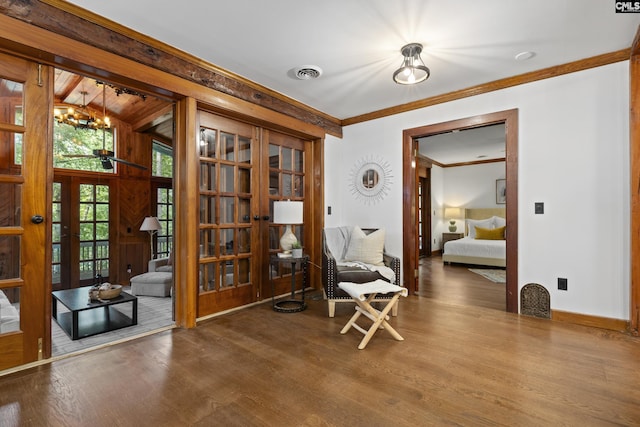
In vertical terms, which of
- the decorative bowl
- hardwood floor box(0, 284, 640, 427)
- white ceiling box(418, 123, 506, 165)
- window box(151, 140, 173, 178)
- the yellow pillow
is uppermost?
white ceiling box(418, 123, 506, 165)

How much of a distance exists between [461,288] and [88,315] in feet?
14.9

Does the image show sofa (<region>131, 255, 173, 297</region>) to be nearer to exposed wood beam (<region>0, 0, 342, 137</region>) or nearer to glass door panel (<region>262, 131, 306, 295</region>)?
glass door panel (<region>262, 131, 306, 295</region>)

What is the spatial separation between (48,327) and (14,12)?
206 centimetres

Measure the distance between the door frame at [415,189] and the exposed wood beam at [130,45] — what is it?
1.75 m

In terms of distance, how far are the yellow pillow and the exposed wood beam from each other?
5389mm

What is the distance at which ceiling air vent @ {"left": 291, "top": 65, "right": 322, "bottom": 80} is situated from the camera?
3.00m

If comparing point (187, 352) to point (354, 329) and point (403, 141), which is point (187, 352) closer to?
point (354, 329)

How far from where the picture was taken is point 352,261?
375 centimetres

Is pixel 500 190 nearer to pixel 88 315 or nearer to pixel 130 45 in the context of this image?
pixel 130 45

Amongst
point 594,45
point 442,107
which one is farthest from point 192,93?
point 594,45

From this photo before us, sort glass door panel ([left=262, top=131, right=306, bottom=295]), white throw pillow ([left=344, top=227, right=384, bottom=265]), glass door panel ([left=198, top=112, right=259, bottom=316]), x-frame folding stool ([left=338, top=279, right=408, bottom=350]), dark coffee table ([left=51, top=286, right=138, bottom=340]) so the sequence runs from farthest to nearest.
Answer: glass door panel ([left=262, top=131, right=306, bottom=295])
white throw pillow ([left=344, top=227, right=384, bottom=265])
glass door panel ([left=198, top=112, right=259, bottom=316])
dark coffee table ([left=51, top=286, right=138, bottom=340])
x-frame folding stool ([left=338, top=279, right=408, bottom=350])

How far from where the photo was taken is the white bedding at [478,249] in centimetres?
594

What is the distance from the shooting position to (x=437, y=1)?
2078 mm

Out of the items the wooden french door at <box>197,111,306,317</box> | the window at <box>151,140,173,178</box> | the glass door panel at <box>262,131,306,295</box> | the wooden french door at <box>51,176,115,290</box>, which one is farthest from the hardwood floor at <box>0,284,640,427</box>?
the window at <box>151,140,173,178</box>
